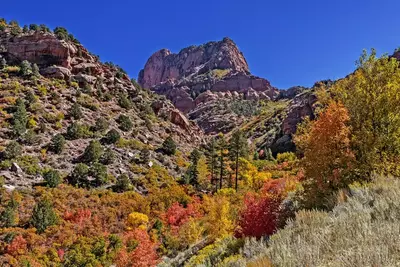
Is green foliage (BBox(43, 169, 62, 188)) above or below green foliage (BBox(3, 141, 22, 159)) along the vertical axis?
below

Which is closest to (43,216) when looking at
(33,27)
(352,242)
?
(352,242)

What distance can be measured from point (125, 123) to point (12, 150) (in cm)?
2083

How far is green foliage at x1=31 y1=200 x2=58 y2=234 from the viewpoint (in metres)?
27.4

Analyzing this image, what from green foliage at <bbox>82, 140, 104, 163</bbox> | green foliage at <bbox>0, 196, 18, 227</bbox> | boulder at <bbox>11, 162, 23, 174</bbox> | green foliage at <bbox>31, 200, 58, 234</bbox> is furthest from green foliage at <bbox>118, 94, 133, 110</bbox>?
green foliage at <bbox>0, 196, 18, 227</bbox>

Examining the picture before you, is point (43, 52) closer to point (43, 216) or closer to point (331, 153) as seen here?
point (43, 216)

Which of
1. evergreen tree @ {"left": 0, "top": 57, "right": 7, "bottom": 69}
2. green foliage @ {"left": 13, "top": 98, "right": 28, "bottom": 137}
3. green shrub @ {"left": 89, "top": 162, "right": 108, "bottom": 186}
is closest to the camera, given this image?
green shrub @ {"left": 89, "top": 162, "right": 108, "bottom": 186}

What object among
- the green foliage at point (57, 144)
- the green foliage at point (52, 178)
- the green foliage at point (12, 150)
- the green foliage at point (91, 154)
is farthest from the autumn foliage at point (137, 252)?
the green foliage at point (12, 150)

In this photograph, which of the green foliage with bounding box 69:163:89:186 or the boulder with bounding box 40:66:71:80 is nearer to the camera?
the green foliage with bounding box 69:163:89:186

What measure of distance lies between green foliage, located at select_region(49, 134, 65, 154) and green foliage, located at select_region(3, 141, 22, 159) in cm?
484

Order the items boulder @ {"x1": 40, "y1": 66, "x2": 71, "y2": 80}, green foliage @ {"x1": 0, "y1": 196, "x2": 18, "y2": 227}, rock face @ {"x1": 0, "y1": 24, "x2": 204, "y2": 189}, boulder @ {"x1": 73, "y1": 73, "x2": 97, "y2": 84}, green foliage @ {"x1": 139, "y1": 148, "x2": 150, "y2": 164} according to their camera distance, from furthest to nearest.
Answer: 1. boulder @ {"x1": 73, "y1": 73, "x2": 97, "y2": 84}
2. boulder @ {"x1": 40, "y1": 66, "x2": 71, "y2": 80}
3. green foliage @ {"x1": 139, "y1": 148, "x2": 150, "y2": 164}
4. rock face @ {"x1": 0, "y1": 24, "x2": 204, "y2": 189}
5. green foliage @ {"x1": 0, "y1": 196, "x2": 18, "y2": 227}

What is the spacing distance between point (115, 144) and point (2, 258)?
26.3m

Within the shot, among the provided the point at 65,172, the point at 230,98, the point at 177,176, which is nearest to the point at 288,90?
the point at 230,98

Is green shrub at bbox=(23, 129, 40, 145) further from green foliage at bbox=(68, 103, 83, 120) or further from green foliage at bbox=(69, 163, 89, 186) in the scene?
green foliage at bbox=(68, 103, 83, 120)

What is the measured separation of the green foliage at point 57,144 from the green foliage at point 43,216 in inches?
518
